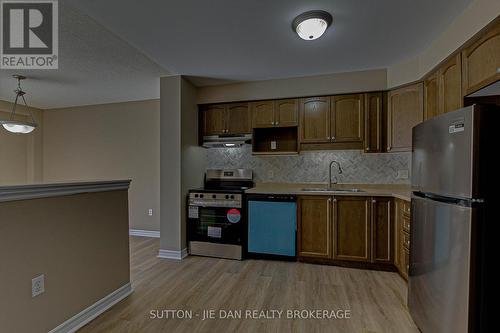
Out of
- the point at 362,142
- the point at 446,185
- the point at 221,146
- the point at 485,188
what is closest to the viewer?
the point at 485,188

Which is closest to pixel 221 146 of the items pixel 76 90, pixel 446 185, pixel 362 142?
pixel 362 142

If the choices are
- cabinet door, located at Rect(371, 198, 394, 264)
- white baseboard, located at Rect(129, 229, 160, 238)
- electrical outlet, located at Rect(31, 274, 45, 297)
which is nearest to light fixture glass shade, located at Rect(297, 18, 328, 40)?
cabinet door, located at Rect(371, 198, 394, 264)

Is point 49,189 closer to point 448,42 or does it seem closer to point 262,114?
point 262,114

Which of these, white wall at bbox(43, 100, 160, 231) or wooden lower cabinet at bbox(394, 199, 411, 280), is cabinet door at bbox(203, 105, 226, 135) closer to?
white wall at bbox(43, 100, 160, 231)

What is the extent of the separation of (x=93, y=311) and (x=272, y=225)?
2.01 metres

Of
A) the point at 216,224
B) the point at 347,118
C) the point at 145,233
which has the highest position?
the point at 347,118

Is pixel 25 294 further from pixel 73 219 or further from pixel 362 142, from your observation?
pixel 362 142

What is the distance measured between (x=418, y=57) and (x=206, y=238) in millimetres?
3429

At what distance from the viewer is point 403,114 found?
2988mm

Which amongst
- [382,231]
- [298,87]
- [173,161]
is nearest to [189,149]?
[173,161]

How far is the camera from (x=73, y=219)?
1.83 m

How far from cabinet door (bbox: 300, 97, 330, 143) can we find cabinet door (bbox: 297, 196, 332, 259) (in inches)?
33.8

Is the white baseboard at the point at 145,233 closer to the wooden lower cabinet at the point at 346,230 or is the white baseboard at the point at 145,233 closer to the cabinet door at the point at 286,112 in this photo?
the wooden lower cabinet at the point at 346,230

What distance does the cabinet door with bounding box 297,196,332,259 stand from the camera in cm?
302
